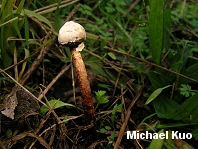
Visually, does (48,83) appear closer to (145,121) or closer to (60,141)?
(60,141)

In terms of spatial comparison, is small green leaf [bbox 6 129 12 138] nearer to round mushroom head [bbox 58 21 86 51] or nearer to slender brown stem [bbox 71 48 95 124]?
slender brown stem [bbox 71 48 95 124]

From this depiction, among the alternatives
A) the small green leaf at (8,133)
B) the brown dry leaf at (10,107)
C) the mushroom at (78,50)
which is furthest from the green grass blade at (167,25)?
the small green leaf at (8,133)

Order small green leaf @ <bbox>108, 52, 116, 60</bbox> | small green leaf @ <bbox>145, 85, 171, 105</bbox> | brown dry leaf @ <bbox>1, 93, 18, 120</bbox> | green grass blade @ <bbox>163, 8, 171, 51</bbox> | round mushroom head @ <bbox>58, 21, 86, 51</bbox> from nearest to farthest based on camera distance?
round mushroom head @ <bbox>58, 21, 86, 51</bbox>, brown dry leaf @ <bbox>1, 93, 18, 120</bbox>, small green leaf @ <bbox>145, 85, 171, 105</bbox>, green grass blade @ <bbox>163, 8, 171, 51</bbox>, small green leaf @ <bbox>108, 52, 116, 60</bbox>

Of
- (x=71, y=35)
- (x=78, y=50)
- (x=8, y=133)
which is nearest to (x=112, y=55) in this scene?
(x=78, y=50)

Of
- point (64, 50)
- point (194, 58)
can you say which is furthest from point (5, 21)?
point (194, 58)

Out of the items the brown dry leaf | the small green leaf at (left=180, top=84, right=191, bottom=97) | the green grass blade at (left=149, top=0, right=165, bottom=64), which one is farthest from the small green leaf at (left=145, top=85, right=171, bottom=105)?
the brown dry leaf
